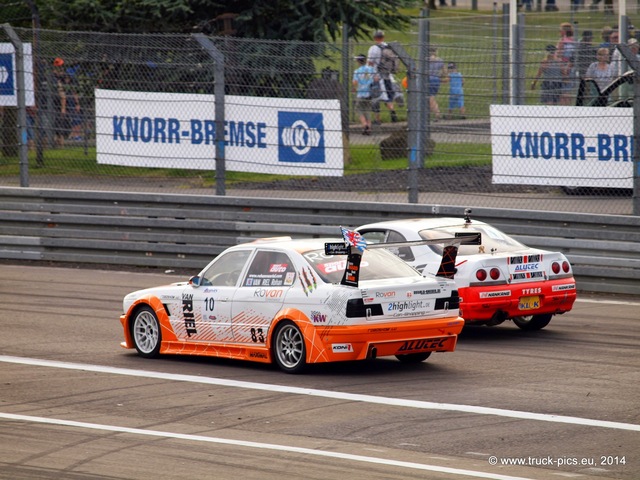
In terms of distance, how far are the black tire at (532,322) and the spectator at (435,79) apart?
14.3 feet

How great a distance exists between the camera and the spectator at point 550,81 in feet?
53.3

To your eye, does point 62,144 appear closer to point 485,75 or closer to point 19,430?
point 485,75

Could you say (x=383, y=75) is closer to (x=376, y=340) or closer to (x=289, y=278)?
(x=289, y=278)

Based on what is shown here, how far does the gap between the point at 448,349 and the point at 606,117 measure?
6076mm

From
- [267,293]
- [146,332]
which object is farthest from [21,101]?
[267,293]

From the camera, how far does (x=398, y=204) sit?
16.5 metres

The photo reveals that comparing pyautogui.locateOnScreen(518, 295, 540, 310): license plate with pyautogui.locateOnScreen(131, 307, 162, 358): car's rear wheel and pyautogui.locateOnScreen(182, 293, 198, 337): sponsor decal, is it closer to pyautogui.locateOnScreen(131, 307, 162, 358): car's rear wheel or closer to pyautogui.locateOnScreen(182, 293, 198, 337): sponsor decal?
pyautogui.locateOnScreen(182, 293, 198, 337): sponsor decal

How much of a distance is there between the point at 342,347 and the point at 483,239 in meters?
3.18

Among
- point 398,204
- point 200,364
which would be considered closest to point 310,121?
point 398,204

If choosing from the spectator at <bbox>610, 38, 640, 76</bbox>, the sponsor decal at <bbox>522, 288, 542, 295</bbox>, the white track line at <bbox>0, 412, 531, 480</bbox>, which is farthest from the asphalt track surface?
the spectator at <bbox>610, 38, 640, 76</bbox>

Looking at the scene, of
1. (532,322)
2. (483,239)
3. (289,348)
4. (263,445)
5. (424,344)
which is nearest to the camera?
(263,445)

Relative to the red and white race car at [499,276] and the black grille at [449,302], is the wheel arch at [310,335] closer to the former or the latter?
the black grille at [449,302]

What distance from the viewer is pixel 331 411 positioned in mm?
9062

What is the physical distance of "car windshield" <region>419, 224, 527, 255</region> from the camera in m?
12.5
